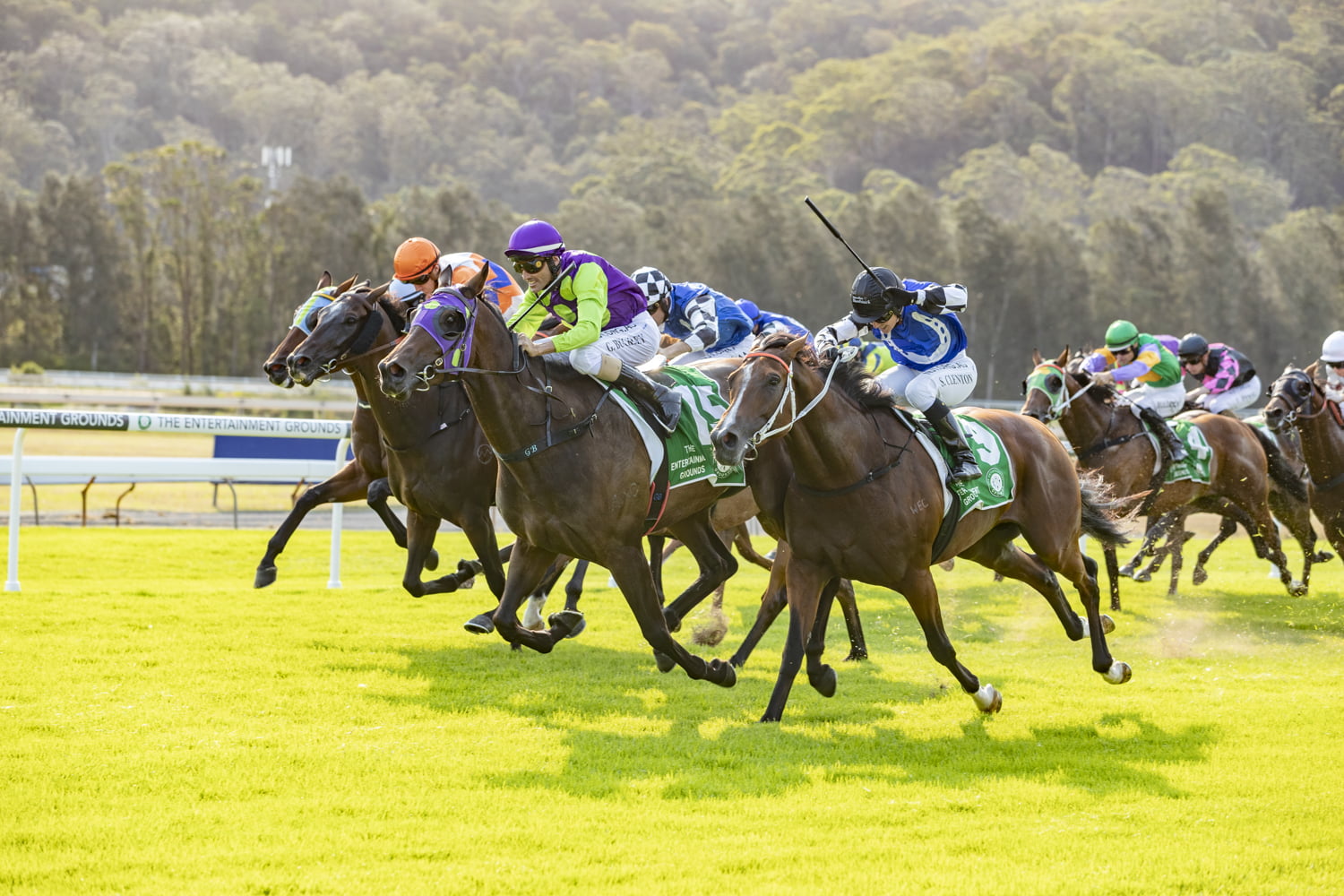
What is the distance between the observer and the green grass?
12.7 feet

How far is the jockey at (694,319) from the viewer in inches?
316

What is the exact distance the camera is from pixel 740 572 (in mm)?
11875

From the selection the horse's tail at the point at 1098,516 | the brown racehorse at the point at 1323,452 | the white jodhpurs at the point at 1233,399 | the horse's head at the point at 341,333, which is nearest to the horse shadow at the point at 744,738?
the horse's tail at the point at 1098,516

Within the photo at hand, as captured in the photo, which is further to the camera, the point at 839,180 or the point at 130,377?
the point at 839,180

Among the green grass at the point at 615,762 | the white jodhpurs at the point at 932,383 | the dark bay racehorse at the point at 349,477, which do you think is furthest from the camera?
the dark bay racehorse at the point at 349,477

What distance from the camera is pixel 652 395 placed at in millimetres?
6188

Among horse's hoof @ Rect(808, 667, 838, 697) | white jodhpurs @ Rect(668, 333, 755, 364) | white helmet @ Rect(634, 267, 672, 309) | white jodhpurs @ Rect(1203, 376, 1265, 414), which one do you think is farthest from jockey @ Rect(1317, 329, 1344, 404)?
horse's hoof @ Rect(808, 667, 838, 697)

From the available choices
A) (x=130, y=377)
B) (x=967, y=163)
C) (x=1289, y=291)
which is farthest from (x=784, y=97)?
(x=130, y=377)

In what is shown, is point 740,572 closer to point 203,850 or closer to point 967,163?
point 203,850

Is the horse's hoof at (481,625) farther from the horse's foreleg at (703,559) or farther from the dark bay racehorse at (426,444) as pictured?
the horse's foreleg at (703,559)

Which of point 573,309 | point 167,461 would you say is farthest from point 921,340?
point 167,461

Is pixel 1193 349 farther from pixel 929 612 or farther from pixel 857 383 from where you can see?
pixel 929 612

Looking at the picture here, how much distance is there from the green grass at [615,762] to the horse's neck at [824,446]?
1.07 metres

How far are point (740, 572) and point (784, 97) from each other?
13521 cm
